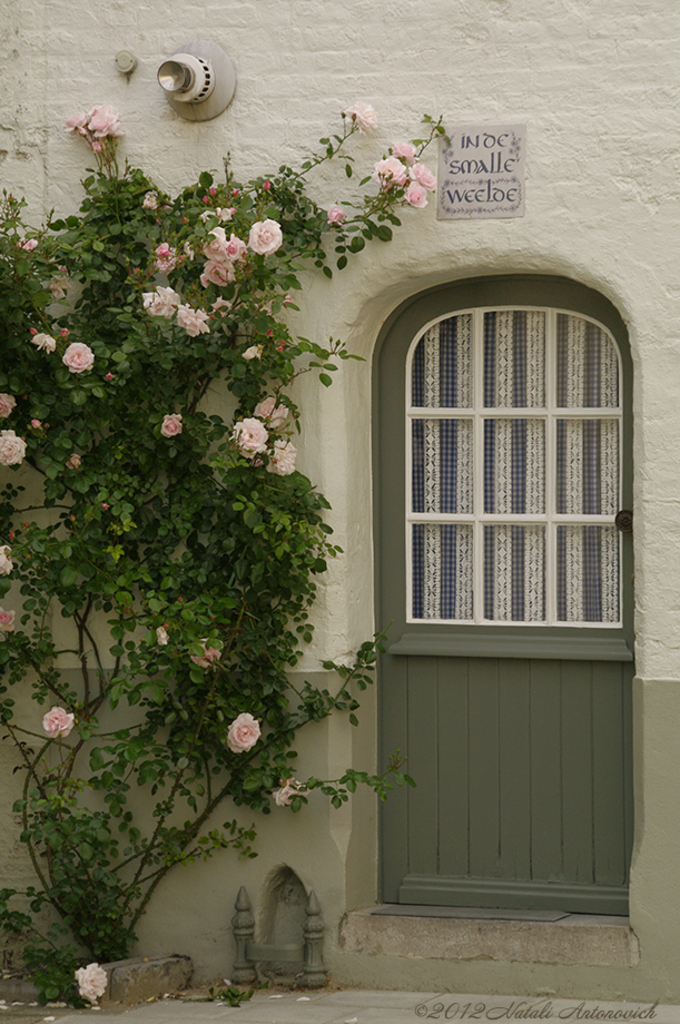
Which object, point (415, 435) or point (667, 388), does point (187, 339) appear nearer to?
point (415, 435)

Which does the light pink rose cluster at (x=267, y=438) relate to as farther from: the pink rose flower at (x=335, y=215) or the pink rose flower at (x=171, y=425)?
the pink rose flower at (x=335, y=215)

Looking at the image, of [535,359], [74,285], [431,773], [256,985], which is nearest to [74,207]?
[74,285]

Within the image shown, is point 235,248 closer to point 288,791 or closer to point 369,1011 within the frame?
point 288,791

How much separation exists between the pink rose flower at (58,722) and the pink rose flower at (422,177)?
2.30 m

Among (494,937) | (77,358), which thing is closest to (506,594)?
(494,937)

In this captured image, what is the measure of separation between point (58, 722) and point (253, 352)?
154cm

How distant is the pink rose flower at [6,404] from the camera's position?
4250mm

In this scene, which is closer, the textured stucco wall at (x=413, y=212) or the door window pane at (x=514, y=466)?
the textured stucco wall at (x=413, y=212)

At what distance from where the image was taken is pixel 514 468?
447 centimetres

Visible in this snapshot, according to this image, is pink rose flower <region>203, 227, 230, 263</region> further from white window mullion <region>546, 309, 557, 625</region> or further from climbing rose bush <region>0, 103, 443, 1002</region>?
white window mullion <region>546, 309, 557, 625</region>

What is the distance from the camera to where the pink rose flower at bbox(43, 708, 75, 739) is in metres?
4.29

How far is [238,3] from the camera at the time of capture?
4363 millimetres

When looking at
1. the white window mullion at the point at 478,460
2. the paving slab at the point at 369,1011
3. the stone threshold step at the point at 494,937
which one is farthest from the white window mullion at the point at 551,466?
the paving slab at the point at 369,1011

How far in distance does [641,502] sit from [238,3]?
2.37 meters
